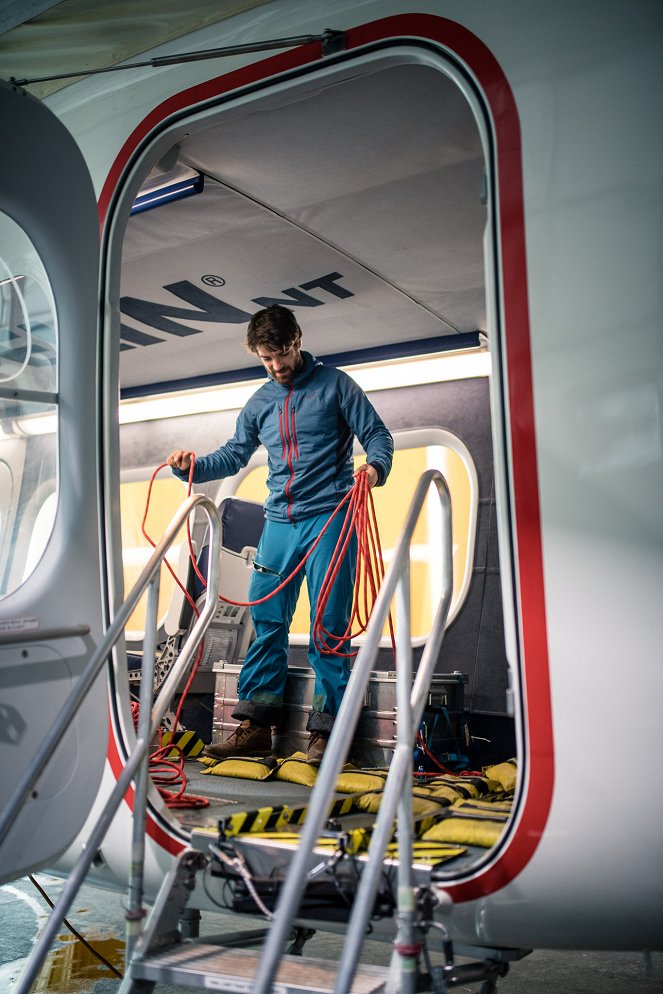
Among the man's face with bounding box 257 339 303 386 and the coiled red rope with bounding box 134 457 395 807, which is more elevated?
the man's face with bounding box 257 339 303 386

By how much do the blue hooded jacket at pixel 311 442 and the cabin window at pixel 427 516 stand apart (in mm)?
1739

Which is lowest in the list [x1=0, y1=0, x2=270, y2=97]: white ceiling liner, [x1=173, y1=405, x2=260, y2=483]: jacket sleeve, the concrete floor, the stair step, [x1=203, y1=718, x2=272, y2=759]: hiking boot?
the concrete floor

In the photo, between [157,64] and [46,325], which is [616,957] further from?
[157,64]

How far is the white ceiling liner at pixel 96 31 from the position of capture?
9.93ft

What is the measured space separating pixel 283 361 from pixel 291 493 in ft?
1.95

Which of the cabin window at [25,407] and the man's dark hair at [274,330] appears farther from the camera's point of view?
the man's dark hair at [274,330]

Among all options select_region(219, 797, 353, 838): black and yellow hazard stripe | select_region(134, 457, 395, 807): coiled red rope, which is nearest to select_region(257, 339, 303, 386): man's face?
select_region(134, 457, 395, 807): coiled red rope

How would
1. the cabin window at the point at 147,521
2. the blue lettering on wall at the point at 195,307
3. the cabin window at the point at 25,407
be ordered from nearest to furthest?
the cabin window at the point at 25,407 → the blue lettering on wall at the point at 195,307 → the cabin window at the point at 147,521

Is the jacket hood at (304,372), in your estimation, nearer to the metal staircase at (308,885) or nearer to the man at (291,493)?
the man at (291,493)

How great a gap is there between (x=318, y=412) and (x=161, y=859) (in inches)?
80.8

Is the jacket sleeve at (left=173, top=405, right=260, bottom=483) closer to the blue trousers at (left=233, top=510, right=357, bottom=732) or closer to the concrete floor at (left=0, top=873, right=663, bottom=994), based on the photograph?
the blue trousers at (left=233, top=510, right=357, bottom=732)

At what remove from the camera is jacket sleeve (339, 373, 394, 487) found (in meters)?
3.82

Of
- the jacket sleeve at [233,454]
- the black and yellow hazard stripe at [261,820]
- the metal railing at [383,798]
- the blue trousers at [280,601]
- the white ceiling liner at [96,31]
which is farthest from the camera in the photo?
the jacket sleeve at [233,454]

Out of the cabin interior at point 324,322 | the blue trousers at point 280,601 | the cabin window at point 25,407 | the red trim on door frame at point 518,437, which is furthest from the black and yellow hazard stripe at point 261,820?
the blue trousers at point 280,601
